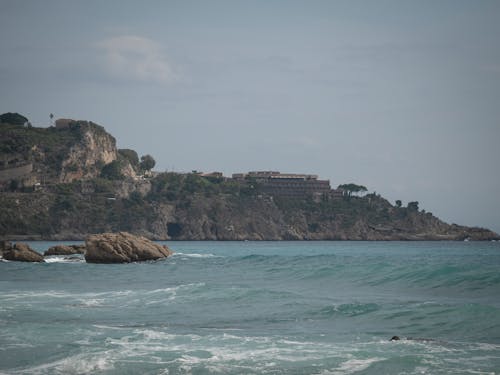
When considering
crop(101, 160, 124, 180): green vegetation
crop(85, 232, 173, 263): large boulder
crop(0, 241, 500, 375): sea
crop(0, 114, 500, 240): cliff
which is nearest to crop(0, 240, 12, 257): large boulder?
crop(85, 232, 173, 263): large boulder

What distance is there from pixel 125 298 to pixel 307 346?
45.3 ft

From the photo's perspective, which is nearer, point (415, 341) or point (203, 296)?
point (415, 341)

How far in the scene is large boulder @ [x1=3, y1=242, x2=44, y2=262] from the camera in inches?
2272

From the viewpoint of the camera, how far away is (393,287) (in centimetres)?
3459

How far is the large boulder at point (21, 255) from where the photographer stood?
5772 centimetres

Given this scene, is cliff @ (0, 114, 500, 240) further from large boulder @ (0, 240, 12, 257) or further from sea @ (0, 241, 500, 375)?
sea @ (0, 241, 500, 375)

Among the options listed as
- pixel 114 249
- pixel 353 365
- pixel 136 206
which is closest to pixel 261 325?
pixel 353 365

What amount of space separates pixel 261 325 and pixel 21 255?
3822 cm

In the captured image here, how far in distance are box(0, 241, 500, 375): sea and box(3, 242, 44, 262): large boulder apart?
17.9 metres

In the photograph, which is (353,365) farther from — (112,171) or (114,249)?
(112,171)

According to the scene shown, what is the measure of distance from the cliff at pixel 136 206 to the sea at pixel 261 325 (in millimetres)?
122889

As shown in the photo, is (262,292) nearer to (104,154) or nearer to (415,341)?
(415,341)

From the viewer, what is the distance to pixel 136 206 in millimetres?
171500

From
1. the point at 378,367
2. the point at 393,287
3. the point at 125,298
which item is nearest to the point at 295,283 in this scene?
the point at 393,287
